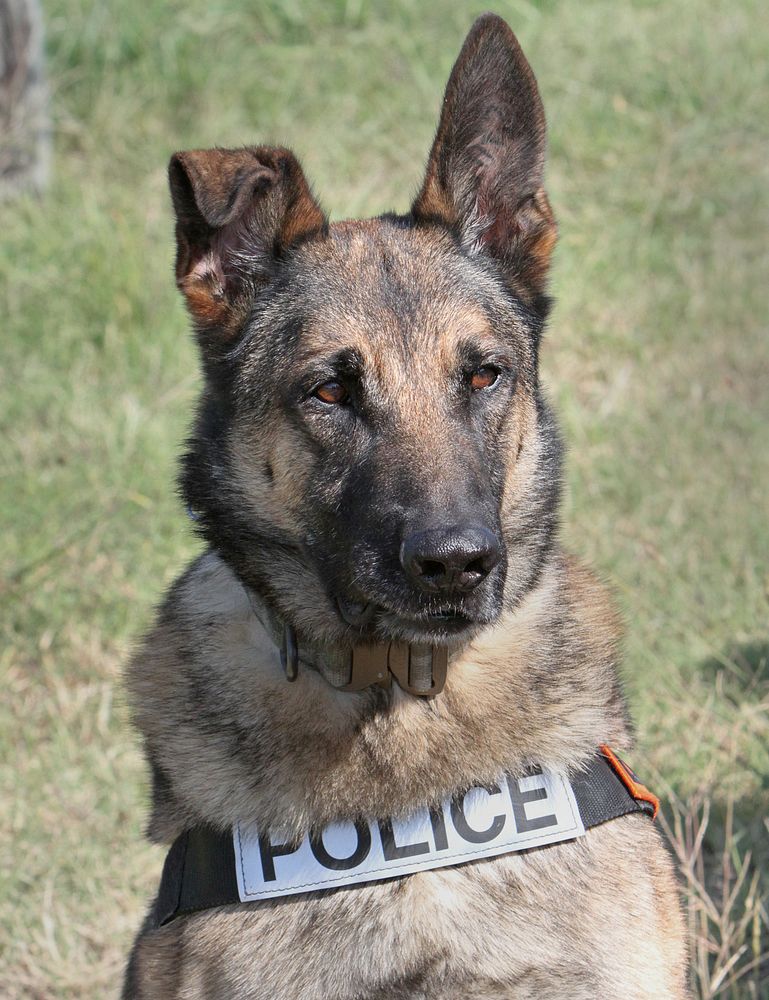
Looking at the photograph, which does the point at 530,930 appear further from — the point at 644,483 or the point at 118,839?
the point at 644,483

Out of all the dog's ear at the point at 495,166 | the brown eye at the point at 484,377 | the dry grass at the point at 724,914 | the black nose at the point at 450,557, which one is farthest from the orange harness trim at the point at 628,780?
the dog's ear at the point at 495,166

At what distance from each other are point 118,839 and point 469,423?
2.63 metres

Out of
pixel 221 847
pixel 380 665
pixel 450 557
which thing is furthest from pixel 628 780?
pixel 221 847

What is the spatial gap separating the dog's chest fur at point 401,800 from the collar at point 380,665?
0.15 feet

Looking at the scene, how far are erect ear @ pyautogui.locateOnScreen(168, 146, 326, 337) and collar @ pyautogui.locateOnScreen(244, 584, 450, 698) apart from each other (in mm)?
909

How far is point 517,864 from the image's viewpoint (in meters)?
2.95

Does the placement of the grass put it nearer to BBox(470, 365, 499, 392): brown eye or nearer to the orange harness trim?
the orange harness trim

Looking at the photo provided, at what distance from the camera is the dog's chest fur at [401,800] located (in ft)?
9.36

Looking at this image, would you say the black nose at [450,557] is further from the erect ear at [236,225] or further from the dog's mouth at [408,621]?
the erect ear at [236,225]

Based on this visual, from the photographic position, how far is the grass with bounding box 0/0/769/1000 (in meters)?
4.69

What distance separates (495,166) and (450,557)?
1266mm

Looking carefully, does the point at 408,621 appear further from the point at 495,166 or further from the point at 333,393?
the point at 495,166

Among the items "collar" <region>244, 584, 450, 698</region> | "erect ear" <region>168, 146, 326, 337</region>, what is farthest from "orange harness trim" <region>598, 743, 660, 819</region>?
"erect ear" <region>168, 146, 326, 337</region>

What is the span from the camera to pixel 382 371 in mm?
3055
